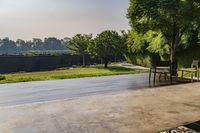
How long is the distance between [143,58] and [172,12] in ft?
49.4

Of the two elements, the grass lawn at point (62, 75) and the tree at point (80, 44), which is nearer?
the grass lawn at point (62, 75)

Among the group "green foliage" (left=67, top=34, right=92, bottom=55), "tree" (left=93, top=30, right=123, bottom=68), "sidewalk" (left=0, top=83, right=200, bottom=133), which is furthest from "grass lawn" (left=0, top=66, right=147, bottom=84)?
"green foliage" (left=67, top=34, right=92, bottom=55)

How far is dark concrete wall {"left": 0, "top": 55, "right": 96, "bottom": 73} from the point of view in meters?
32.8

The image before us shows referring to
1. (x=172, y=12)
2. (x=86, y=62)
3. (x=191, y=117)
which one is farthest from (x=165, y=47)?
(x=86, y=62)

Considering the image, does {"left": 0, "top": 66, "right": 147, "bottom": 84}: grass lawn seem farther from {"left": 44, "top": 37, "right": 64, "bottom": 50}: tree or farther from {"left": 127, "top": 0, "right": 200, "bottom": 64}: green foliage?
{"left": 44, "top": 37, "right": 64, "bottom": 50}: tree

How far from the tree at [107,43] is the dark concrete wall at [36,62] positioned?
24.7 ft

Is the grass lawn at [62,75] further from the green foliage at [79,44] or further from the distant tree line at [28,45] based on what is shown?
the distant tree line at [28,45]

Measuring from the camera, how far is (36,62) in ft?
113

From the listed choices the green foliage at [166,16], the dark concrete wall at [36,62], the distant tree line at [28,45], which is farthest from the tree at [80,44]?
the distant tree line at [28,45]

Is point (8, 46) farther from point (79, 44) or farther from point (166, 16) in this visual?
point (166, 16)

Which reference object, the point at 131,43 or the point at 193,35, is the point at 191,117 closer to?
the point at 193,35

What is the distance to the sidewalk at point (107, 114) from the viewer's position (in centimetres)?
393

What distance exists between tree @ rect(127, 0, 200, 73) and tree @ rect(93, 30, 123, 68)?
15945 mm

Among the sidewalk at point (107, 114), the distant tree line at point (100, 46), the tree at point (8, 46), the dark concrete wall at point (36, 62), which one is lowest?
the sidewalk at point (107, 114)
